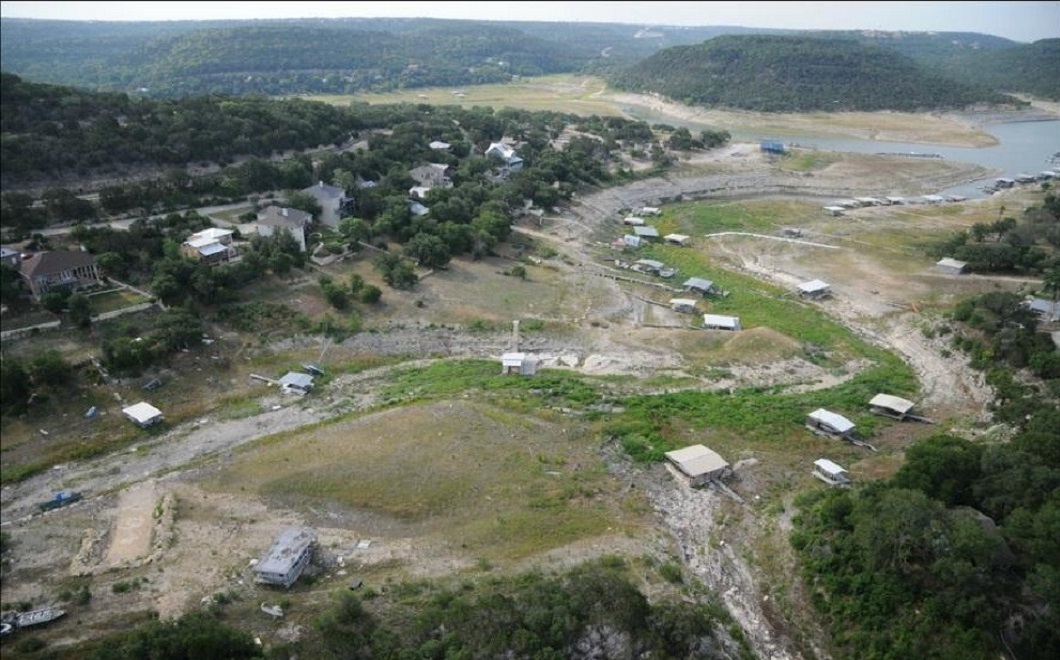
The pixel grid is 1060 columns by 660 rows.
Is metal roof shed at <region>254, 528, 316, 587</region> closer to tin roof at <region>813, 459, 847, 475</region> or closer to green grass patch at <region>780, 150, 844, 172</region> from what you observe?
tin roof at <region>813, 459, 847, 475</region>

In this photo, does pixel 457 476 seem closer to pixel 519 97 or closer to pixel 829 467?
pixel 829 467

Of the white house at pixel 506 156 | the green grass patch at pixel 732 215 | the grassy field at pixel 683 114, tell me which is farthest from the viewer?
the grassy field at pixel 683 114

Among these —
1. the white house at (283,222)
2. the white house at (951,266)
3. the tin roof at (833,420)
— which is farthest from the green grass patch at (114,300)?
the white house at (951,266)

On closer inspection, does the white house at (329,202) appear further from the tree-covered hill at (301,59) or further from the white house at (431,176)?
the tree-covered hill at (301,59)

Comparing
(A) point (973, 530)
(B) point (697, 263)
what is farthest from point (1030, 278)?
(A) point (973, 530)

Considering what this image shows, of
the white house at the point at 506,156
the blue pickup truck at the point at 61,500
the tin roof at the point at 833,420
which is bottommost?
the blue pickup truck at the point at 61,500

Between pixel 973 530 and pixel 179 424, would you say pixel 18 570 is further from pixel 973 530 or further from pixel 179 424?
pixel 973 530

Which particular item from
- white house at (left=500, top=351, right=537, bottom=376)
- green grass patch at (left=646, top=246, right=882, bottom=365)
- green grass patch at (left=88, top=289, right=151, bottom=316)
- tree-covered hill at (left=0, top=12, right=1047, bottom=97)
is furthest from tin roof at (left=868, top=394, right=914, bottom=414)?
tree-covered hill at (left=0, top=12, right=1047, bottom=97)
